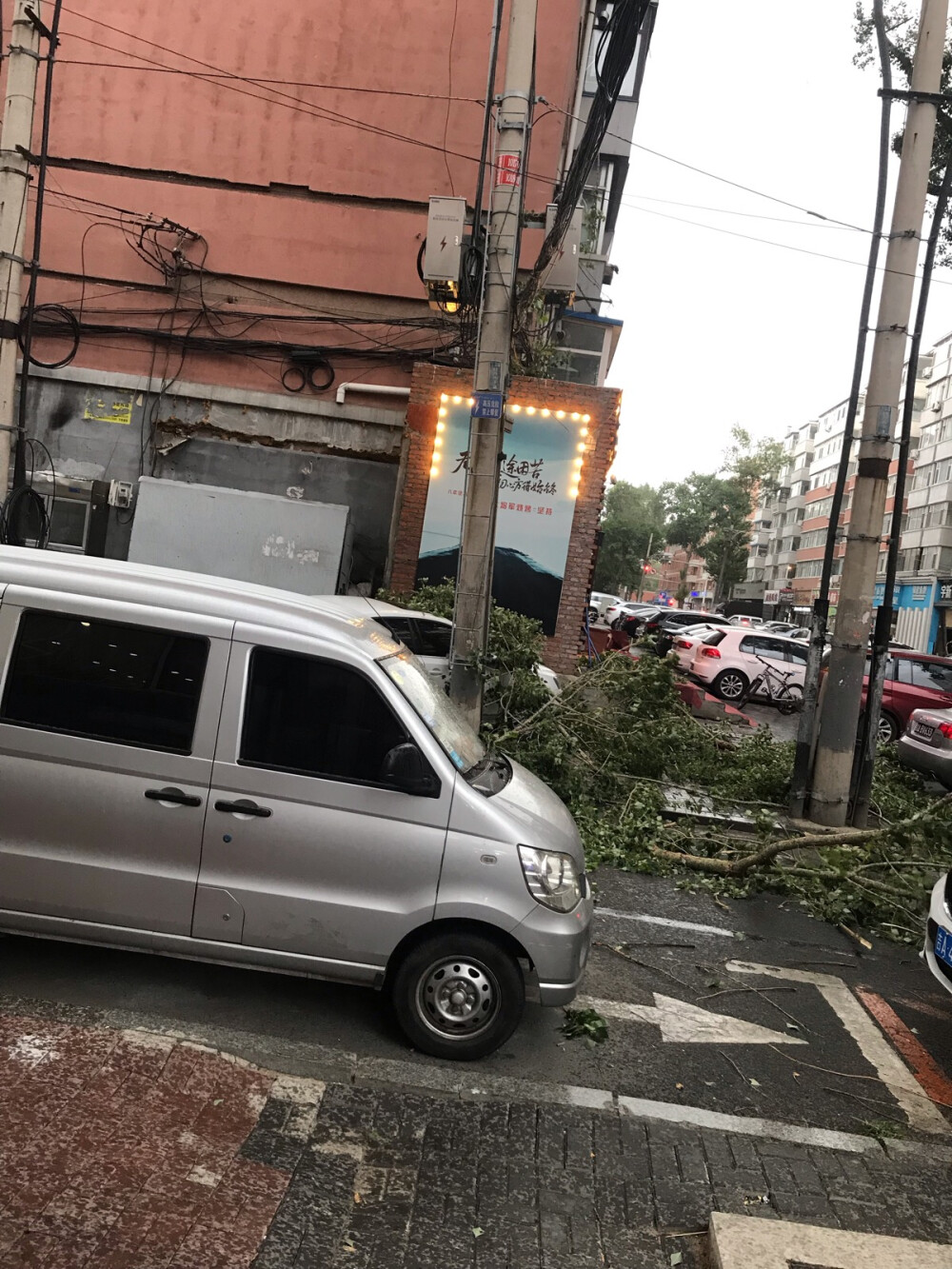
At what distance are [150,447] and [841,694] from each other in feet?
38.1

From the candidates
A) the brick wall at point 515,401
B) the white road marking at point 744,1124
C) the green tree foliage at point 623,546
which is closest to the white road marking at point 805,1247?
the white road marking at point 744,1124

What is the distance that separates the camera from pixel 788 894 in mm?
7539

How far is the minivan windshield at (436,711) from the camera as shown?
4.46m

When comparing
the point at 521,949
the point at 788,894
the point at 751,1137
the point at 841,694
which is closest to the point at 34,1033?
the point at 521,949

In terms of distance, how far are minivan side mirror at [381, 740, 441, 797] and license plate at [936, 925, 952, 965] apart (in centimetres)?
273

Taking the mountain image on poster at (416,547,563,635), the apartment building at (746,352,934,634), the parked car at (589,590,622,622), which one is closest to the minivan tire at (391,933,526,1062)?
the mountain image on poster at (416,547,563,635)

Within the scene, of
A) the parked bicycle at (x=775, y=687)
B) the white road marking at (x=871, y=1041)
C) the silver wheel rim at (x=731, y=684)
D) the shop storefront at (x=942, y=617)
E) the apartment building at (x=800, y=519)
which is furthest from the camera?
the apartment building at (x=800, y=519)

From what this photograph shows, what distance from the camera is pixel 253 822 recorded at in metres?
4.17

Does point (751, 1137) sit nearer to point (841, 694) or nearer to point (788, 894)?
point (788, 894)

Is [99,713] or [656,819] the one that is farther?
[656,819]

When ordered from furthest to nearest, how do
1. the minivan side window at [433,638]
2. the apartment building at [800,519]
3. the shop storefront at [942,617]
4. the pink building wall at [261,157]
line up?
1. the apartment building at [800,519]
2. the shop storefront at [942,617]
3. the pink building wall at [261,157]
4. the minivan side window at [433,638]

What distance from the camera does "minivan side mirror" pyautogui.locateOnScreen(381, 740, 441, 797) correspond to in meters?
4.12

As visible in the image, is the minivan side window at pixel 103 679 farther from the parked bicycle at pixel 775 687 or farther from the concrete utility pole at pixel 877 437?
the parked bicycle at pixel 775 687

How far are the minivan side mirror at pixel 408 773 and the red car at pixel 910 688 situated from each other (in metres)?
12.1
